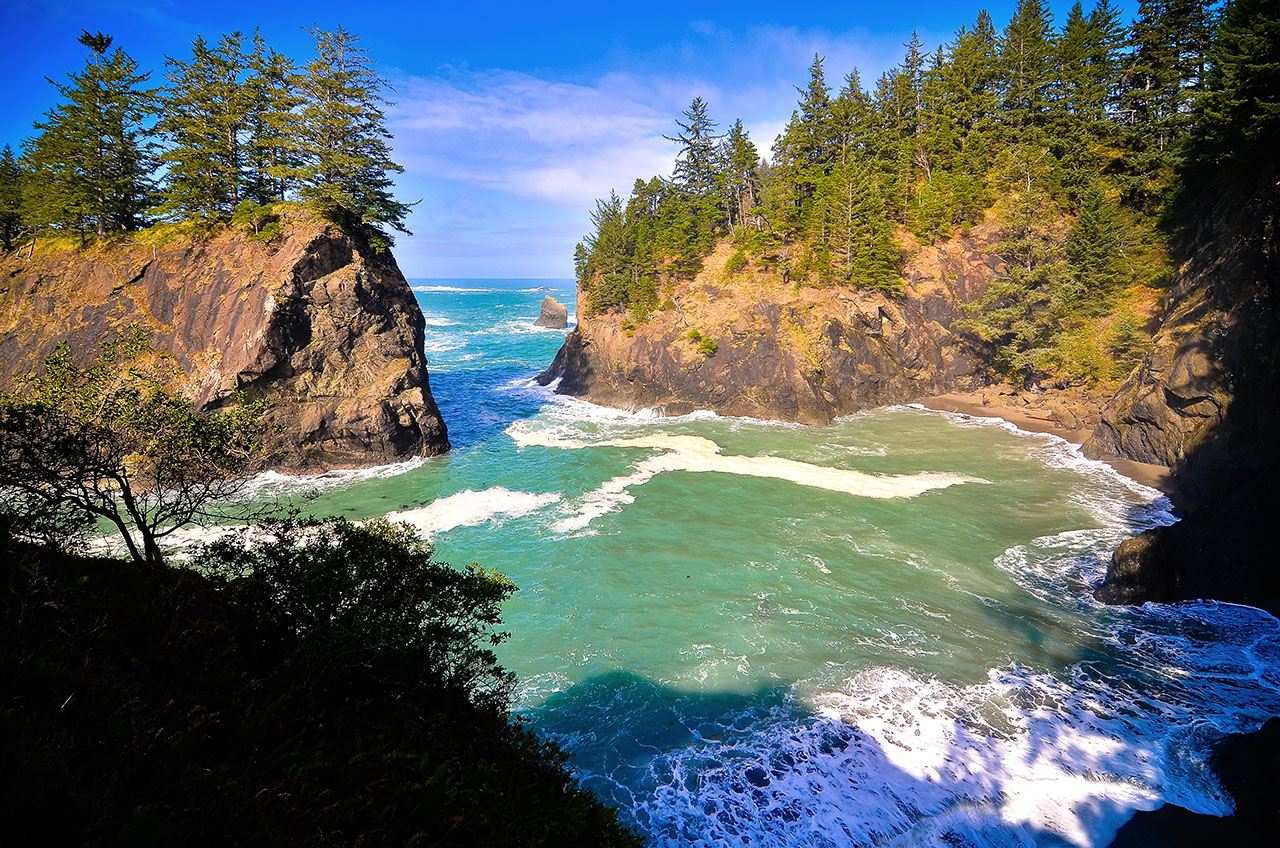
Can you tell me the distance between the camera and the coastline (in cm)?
2558

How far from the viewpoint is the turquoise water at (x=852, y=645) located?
11711 millimetres

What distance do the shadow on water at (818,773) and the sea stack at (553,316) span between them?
9400 cm

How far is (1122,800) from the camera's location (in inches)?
443

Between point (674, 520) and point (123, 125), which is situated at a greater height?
point (123, 125)

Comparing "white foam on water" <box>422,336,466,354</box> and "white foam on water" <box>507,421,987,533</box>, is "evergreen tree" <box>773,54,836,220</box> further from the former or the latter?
"white foam on water" <box>422,336,466,354</box>

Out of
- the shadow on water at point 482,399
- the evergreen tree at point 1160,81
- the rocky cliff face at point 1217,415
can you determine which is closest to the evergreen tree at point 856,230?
the evergreen tree at point 1160,81

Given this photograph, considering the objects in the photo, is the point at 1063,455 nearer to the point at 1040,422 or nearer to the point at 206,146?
the point at 1040,422

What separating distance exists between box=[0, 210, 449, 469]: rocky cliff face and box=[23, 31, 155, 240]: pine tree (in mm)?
2684

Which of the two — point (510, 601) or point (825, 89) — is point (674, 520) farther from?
point (825, 89)

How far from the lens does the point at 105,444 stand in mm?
9414

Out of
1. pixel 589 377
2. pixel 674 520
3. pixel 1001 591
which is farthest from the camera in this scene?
pixel 589 377

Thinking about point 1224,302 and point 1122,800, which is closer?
point 1122,800

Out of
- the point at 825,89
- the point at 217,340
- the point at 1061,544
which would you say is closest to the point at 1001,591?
the point at 1061,544

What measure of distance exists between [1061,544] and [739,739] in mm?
17480
